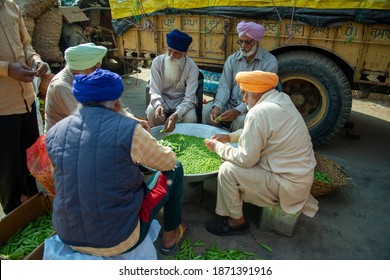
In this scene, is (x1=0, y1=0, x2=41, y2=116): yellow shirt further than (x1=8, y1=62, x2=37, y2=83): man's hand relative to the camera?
Yes

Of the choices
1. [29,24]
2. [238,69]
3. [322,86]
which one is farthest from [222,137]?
[29,24]

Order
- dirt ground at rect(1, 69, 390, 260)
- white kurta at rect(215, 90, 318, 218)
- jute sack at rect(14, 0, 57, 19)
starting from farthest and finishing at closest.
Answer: jute sack at rect(14, 0, 57, 19) → dirt ground at rect(1, 69, 390, 260) → white kurta at rect(215, 90, 318, 218)

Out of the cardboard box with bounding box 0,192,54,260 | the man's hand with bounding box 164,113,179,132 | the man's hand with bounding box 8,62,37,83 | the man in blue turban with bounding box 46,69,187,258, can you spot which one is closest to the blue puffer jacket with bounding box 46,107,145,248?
the man in blue turban with bounding box 46,69,187,258

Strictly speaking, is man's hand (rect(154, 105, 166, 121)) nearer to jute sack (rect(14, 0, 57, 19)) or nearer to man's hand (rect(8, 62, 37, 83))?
man's hand (rect(8, 62, 37, 83))

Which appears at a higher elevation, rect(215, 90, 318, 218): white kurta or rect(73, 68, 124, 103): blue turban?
rect(73, 68, 124, 103): blue turban

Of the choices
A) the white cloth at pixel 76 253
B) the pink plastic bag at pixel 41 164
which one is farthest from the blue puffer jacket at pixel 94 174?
the pink plastic bag at pixel 41 164

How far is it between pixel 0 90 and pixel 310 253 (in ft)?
10.2

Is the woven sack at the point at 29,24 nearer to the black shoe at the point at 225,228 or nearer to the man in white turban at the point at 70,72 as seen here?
the man in white turban at the point at 70,72

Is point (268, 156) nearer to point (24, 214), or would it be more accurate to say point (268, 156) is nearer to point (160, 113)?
point (160, 113)

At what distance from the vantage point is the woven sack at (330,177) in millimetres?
3283

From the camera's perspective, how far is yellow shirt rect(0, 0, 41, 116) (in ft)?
8.12

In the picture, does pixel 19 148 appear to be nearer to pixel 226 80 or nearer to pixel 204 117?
pixel 204 117

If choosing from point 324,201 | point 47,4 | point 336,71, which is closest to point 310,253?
point 324,201

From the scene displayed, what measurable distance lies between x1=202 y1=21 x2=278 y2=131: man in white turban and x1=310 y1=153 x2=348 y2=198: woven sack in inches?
43.7
